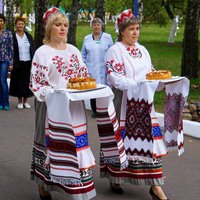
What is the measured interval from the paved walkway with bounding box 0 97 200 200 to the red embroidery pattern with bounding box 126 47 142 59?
139 cm

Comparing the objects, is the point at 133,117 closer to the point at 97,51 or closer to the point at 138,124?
the point at 138,124

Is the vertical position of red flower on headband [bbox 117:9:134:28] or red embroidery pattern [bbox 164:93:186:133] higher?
red flower on headband [bbox 117:9:134:28]

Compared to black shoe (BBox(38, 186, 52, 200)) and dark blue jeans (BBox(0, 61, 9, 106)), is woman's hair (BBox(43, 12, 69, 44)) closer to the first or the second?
black shoe (BBox(38, 186, 52, 200))

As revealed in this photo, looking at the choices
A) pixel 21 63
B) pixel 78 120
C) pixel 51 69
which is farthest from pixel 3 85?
pixel 78 120

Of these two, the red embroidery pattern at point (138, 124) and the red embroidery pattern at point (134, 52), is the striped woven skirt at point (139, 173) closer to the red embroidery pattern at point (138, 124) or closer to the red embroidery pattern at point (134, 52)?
the red embroidery pattern at point (138, 124)

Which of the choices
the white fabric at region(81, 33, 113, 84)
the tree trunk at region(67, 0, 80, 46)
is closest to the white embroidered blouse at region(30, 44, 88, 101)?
the white fabric at region(81, 33, 113, 84)

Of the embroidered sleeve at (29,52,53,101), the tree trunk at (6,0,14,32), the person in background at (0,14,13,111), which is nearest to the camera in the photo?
the embroidered sleeve at (29,52,53,101)

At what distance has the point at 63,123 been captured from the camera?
5141mm

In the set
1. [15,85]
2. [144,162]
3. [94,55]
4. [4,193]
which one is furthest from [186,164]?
[15,85]

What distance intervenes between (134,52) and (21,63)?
6.14m

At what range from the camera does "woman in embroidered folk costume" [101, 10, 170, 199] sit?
19.0 ft

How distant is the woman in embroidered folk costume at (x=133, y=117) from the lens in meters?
5.79

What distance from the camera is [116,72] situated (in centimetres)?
586

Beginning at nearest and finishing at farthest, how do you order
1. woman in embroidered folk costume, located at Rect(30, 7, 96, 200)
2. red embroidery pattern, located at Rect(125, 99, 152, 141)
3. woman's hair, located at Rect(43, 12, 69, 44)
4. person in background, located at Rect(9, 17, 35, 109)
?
woman in embroidered folk costume, located at Rect(30, 7, 96, 200) < woman's hair, located at Rect(43, 12, 69, 44) < red embroidery pattern, located at Rect(125, 99, 152, 141) < person in background, located at Rect(9, 17, 35, 109)
